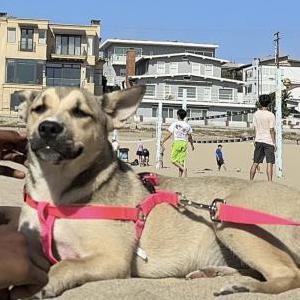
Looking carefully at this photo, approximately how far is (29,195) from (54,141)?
2.06ft

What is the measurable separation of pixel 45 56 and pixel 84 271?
66192 millimetres

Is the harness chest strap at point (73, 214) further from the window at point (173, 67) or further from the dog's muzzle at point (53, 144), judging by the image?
the window at point (173, 67)

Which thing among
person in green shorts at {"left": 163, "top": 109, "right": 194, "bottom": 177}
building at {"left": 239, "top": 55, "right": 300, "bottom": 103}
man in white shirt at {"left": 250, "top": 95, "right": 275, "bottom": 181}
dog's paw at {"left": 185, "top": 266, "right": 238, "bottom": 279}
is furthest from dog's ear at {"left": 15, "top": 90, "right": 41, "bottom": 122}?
building at {"left": 239, "top": 55, "right": 300, "bottom": 103}

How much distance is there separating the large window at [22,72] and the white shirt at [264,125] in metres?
55.4

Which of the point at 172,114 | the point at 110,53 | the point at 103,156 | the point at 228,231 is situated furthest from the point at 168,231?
the point at 110,53

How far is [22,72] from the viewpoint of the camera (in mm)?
67562

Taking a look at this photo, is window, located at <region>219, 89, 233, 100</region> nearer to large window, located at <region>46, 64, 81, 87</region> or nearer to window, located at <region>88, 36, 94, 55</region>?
window, located at <region>88, 36, 94, 55</region>

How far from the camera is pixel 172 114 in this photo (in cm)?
6981

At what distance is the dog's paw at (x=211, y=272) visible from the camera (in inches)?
183

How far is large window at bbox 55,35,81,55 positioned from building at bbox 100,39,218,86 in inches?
699

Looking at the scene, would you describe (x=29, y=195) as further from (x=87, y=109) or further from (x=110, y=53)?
(x=110, y=53)

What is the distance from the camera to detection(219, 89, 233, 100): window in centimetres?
7938

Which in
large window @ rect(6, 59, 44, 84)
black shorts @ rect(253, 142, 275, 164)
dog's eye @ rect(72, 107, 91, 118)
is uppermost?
large window @ rect(6, 59, 44, 84)

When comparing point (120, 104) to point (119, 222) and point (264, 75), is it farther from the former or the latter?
point (264, 75)
